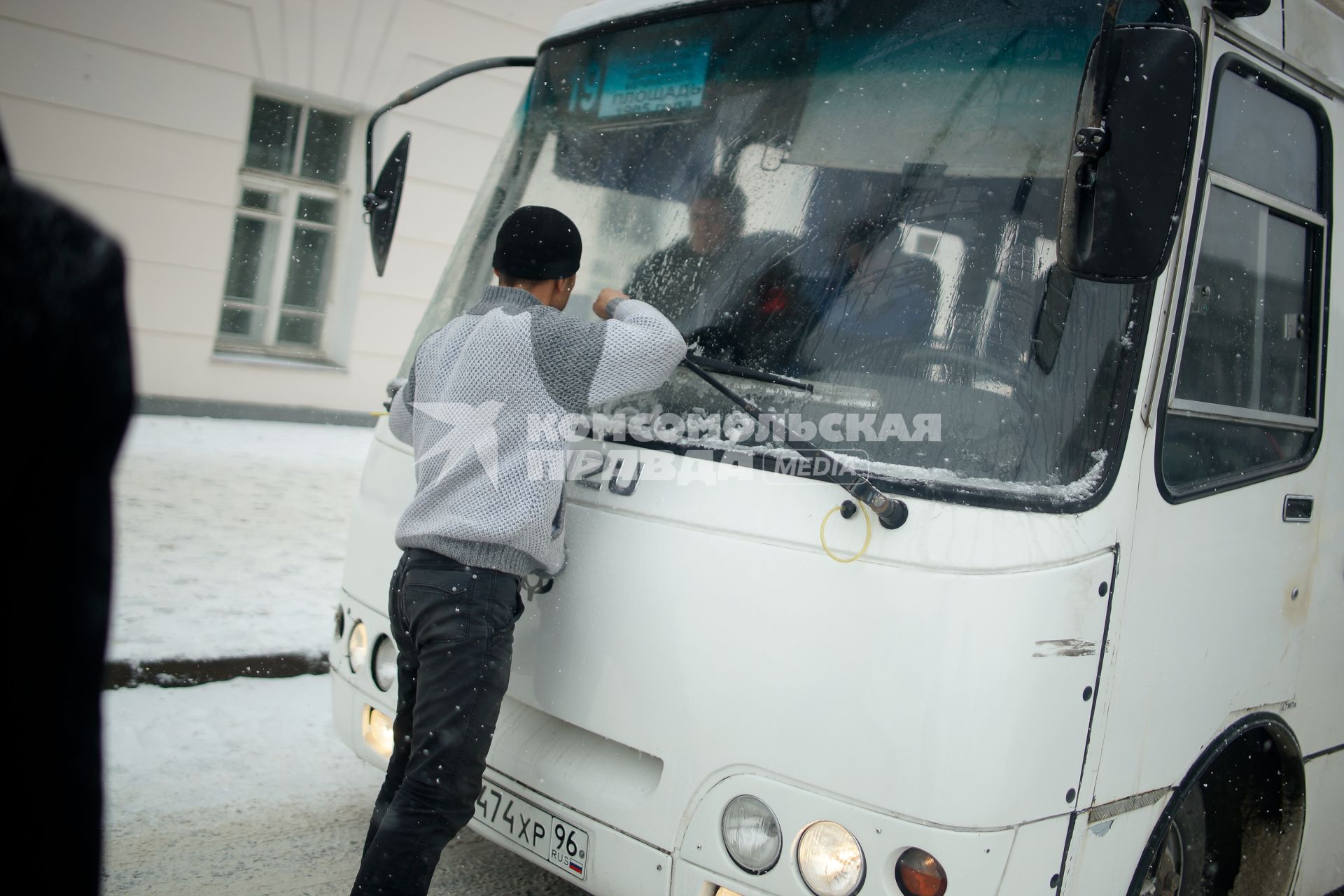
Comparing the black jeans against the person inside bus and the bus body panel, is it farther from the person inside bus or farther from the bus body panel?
the person inside bus

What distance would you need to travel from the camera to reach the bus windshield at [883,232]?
7.63 ft

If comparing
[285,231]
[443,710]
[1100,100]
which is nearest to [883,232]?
[1100,100]

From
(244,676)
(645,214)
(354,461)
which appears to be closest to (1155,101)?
(645,214)

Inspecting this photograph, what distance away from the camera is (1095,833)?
2344mm

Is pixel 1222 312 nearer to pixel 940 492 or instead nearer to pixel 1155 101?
pixel 1155 101

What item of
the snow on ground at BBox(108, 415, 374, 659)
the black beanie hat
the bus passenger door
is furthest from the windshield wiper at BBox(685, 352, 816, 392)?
the snow on ground at BBox(108, 415, 374, 659)

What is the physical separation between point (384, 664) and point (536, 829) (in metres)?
0.73

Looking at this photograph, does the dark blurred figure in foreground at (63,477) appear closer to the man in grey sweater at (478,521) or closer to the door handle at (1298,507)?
the man in grey sweater at (478,521)

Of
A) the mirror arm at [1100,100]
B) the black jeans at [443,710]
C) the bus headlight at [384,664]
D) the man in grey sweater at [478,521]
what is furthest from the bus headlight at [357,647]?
the mirror arm at [1100,100]

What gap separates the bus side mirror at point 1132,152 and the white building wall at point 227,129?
8487mm

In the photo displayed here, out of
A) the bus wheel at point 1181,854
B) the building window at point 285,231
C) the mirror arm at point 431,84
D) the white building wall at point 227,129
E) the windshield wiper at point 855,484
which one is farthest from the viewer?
the building window at point 285,231

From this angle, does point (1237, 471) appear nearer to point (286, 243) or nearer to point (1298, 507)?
point (1298, 507)

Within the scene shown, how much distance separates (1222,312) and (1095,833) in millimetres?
1252

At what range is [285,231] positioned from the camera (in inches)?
427
